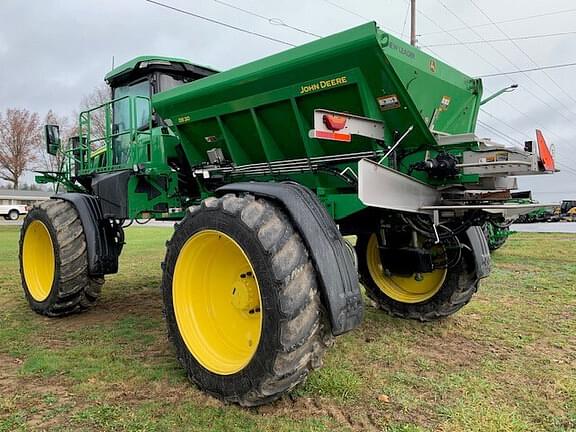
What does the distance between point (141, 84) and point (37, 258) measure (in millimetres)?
2565

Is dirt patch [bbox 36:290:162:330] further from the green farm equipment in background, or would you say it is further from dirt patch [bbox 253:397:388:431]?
the green farm equipment in background

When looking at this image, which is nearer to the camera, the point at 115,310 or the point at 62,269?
the point at 62,269

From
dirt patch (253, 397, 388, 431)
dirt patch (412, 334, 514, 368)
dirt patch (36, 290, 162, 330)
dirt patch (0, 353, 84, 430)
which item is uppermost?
dirt patch (253, 397, 388, 431)

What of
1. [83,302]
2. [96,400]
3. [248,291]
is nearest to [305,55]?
[248,291]

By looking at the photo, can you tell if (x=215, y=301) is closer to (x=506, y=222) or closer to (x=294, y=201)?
(x=294, y=201)

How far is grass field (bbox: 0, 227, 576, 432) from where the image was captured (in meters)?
2.93

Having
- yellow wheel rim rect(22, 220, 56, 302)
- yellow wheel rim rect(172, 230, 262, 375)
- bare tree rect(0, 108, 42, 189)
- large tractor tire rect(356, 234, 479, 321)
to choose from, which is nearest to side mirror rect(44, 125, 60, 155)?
yellow wheel rim rect(22, 220, 56, 302)

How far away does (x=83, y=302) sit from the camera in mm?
5426

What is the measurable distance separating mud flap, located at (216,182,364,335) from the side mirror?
13.9 ft

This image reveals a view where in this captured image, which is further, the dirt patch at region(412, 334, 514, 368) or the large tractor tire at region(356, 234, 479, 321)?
the large tractor tire at region(356, 234, 479, 321)

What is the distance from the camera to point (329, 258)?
118 inches

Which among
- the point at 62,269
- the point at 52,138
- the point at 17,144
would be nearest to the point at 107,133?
the point at 52,138

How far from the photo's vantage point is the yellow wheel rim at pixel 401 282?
4.90 m

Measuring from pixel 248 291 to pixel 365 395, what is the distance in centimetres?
109
